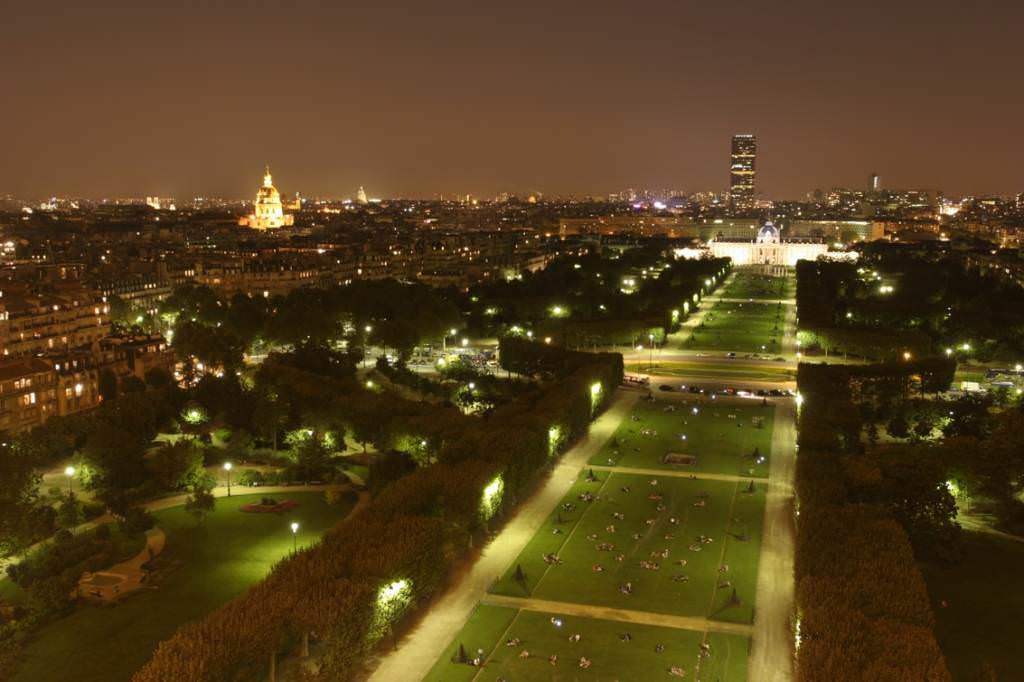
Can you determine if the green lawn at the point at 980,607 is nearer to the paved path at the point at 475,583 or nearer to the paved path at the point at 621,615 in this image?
the paved path at the point at 621,615

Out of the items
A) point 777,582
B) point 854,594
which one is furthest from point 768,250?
point 854,594

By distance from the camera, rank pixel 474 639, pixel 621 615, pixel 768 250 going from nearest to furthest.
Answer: pixel 474 639
pixel 621 615
pixel 768 250

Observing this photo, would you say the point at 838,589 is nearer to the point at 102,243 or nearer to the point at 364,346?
the point at 364,346

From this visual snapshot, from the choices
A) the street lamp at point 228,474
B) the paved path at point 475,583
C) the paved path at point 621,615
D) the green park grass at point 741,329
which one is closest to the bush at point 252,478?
the street lamp at point 228,474

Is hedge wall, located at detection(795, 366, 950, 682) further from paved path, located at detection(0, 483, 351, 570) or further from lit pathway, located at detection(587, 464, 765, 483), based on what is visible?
paved path, located at detection(0, 483, 351, 570)

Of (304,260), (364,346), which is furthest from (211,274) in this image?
(364,346)

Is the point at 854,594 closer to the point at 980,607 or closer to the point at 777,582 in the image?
the point at 777,582
